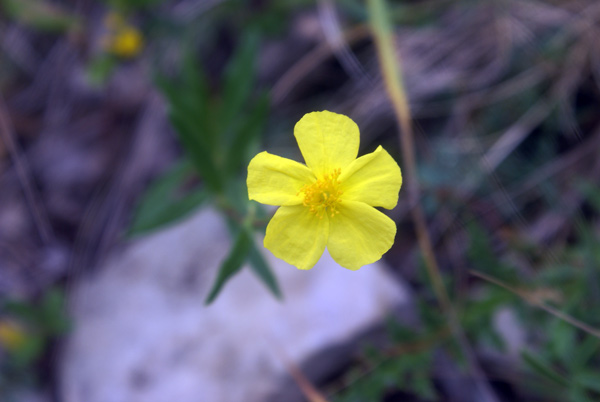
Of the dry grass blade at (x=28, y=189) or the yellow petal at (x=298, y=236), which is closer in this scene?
the yellow petal at (x=298, y=236)

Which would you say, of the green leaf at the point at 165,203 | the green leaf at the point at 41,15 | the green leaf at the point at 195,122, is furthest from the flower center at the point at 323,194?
the green leaf at the point at 41,15

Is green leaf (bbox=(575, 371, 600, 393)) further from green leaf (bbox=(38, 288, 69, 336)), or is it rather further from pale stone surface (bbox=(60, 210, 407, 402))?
green leaf (bbox=(38, 288, 69, 336))

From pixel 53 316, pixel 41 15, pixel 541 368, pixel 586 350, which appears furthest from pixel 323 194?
pixel 41 15

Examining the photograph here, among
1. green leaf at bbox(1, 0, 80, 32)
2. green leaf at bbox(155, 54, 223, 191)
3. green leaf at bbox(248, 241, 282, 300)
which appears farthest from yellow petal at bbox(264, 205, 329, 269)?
green leaf at bbox(1, 0, 80, 32)

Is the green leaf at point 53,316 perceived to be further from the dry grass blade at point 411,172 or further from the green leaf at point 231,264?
the dry grass blade at point 411,172

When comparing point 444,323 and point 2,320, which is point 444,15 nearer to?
point 444,323

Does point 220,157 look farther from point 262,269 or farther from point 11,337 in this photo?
point 11,337
